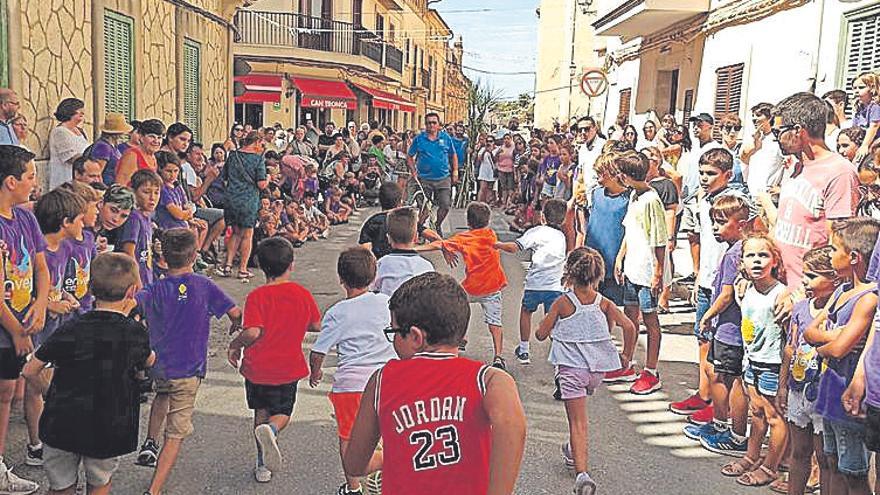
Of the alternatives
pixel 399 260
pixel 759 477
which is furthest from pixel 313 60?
pixel 759 477

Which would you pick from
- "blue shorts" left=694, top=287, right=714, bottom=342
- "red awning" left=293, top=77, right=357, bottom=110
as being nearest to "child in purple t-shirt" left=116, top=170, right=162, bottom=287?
"blue shorts" left=694, top=287, right=714, bottom=342

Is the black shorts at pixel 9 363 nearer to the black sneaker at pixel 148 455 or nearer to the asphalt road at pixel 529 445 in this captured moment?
the asphalt road at pixel 529 445

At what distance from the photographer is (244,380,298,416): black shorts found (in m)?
4.53

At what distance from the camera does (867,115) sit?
7.76 metres

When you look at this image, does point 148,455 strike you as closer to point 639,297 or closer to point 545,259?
point 545,259

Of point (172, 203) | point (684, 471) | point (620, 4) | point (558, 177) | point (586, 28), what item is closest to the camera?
point (684, 471)

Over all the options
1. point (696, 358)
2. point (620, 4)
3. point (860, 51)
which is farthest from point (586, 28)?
point (696, 358)

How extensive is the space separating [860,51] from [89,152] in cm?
809

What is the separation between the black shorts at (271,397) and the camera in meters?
4.53

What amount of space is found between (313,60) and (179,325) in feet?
91.8

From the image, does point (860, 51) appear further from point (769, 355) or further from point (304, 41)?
point (304, 41)

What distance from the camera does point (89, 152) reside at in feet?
25.4

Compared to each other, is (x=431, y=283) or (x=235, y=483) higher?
(x=431, y=283)

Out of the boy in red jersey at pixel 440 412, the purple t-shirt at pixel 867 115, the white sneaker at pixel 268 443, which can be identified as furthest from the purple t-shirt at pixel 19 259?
the purple t-shirt at pixel 867 115
